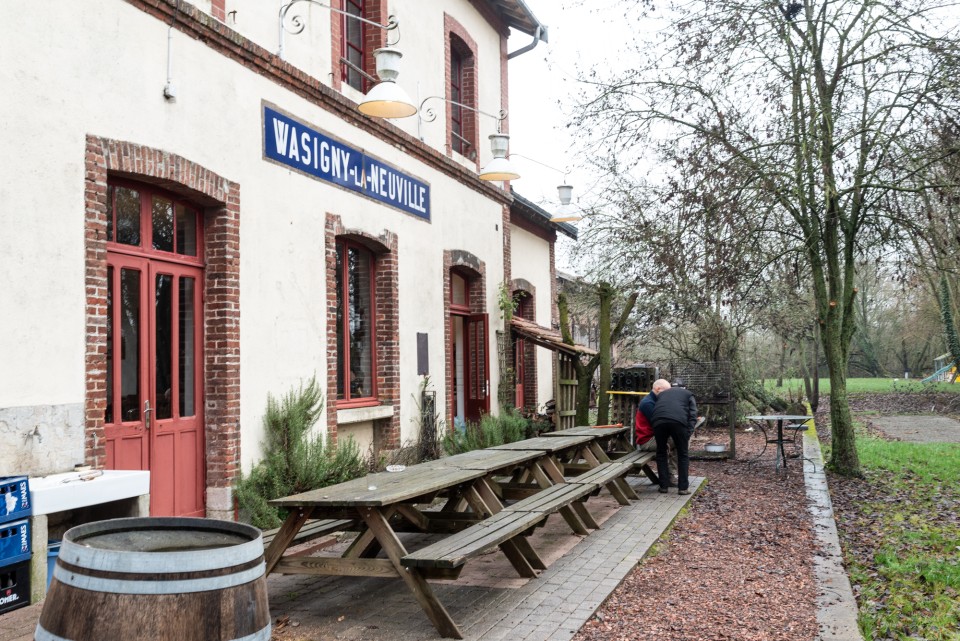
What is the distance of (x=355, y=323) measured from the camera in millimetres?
10328

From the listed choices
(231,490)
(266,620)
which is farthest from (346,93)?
(266,620)

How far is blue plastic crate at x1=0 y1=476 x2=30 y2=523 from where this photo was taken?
461 centimetres

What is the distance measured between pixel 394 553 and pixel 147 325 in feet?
10.4

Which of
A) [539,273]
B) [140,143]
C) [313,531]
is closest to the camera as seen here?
[313,531]

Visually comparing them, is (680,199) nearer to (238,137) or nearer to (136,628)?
(238,137)

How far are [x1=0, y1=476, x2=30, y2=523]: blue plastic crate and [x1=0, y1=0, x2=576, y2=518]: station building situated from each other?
68 cm

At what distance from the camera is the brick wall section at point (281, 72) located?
Result: 6902 mm

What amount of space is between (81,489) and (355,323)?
5376mm

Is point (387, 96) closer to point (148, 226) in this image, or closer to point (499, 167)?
point (148, 226)

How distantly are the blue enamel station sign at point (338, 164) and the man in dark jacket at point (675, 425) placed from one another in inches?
160

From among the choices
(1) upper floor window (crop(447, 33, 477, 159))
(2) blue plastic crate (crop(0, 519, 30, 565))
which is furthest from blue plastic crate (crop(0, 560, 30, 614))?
(1) upper floor window (crop(447, 33, 477, 159))

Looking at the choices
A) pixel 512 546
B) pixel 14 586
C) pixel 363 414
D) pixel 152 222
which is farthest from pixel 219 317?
pixel 512 546

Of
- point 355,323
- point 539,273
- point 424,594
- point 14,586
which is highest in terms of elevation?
point 539,273

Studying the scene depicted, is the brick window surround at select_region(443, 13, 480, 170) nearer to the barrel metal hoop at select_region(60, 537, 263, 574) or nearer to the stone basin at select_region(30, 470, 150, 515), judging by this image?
the stone basin at select_region(30, 470, 150, 515)
